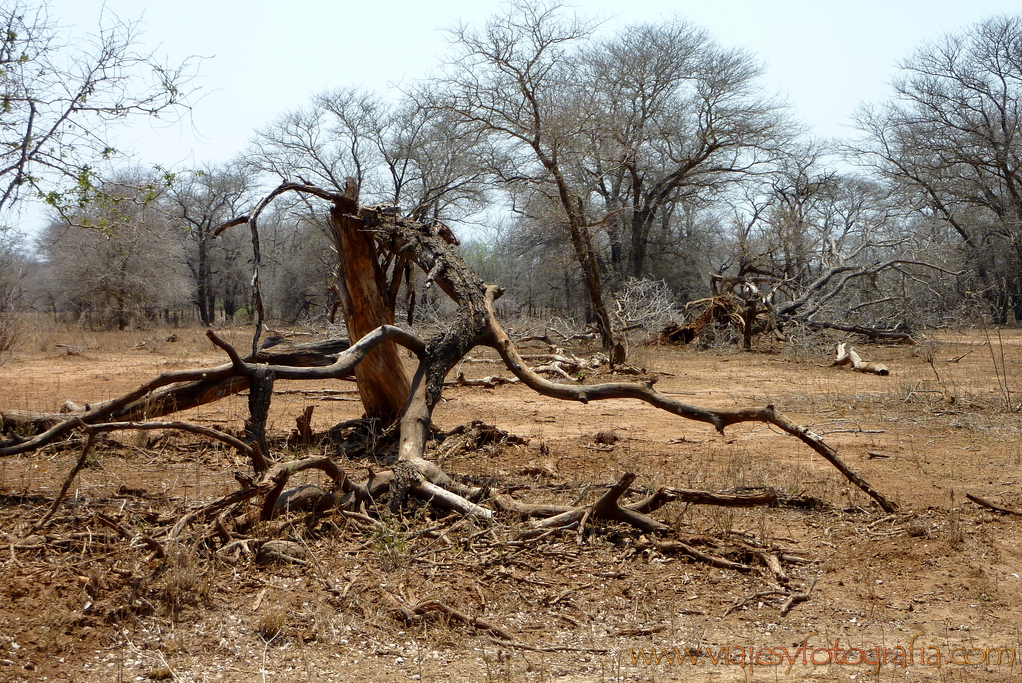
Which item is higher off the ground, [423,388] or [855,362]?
[423,388]

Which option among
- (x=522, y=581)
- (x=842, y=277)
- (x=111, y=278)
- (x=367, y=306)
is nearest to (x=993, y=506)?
(x=522, y=581)

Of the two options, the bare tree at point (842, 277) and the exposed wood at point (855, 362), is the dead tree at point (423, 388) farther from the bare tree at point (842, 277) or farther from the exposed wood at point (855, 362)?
the bare tree at point (842, 277)

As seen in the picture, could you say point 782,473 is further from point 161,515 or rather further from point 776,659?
point 161,515

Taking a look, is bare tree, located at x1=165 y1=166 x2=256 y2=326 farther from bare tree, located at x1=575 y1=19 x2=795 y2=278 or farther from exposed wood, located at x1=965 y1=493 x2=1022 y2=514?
exposed wood, located at x1=965 y1=493 x2=1022 y2=514

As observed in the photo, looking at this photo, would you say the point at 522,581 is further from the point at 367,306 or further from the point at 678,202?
the point at 678,202

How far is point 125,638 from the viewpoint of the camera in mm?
3203

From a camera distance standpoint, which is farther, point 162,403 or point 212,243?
point 212,243

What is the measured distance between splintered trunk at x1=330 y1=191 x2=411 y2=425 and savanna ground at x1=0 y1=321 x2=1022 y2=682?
0.93 meters

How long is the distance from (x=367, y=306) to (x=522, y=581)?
163 inches

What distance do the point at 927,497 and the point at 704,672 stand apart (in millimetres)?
3144

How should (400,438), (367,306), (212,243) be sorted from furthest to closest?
(212,243), (367,306), (400,438)

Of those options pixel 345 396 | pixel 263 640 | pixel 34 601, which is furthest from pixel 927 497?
pixel 345 396

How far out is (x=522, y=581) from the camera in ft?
12.5

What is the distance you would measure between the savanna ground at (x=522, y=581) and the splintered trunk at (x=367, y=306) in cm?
93
